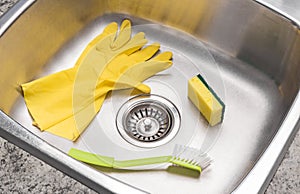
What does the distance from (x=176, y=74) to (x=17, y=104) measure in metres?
0.31

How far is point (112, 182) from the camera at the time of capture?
2.35 feet

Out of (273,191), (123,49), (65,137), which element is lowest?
(273,191)

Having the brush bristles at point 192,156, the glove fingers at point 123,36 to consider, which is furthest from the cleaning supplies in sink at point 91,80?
the brush bristles at point 192,156

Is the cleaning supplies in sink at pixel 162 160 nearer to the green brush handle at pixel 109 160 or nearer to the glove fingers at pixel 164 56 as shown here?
the green brush handle at pixel 109 160

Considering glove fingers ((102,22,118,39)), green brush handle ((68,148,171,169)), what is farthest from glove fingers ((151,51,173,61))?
green brush handle ((68,148,171,169))

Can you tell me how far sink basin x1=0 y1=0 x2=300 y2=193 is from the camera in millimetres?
913

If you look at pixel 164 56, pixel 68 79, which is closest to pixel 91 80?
pixel 68 79

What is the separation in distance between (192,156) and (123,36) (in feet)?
0.96

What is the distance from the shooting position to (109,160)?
0.91 m

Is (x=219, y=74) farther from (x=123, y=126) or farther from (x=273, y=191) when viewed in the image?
(x=273, y=191)

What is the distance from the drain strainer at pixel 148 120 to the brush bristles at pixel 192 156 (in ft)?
0.12

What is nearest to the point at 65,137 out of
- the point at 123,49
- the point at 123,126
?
the point at 123,126

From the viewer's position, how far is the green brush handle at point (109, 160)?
894mm

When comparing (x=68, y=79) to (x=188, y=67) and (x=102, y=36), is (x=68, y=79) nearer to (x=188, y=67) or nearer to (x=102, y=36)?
(x=102, y=36)
